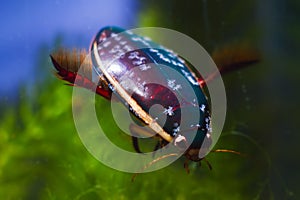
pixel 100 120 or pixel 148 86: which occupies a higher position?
pixel 148 86

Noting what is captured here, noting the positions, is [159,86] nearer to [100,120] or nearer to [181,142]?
[181,142]

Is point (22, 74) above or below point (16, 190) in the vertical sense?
above

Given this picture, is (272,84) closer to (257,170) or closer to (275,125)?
(275,125)

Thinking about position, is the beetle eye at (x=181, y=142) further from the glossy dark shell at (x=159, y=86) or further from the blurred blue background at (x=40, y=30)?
the blurred blue background at (x=40, y=30)

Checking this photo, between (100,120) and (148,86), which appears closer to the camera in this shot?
(148,86)

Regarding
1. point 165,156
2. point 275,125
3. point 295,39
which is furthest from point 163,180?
point 295,39

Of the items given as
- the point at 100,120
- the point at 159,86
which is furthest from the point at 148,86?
the point at 100,120

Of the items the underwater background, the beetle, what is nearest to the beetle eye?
the beetle

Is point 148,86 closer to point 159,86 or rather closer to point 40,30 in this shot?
point 159,86
